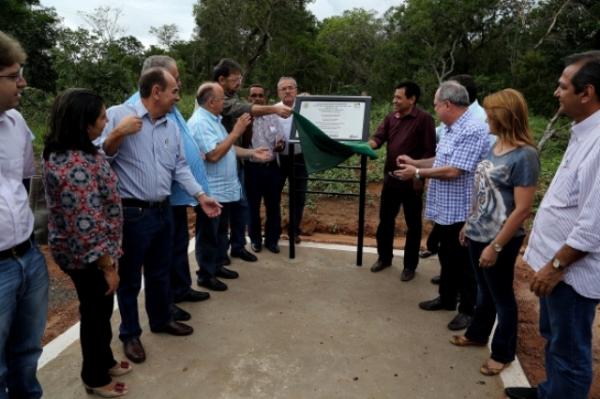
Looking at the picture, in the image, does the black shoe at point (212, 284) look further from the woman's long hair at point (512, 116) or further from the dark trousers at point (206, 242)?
the woman's long hair at point (512, 116)

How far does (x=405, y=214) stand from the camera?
408 cm

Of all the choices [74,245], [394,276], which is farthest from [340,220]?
[74,245]

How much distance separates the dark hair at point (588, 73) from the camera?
72.8 inches

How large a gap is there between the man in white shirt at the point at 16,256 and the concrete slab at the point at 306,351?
54cm

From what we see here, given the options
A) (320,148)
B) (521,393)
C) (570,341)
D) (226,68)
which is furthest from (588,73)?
(226,68)

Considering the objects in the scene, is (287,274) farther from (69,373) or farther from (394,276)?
(69,373)

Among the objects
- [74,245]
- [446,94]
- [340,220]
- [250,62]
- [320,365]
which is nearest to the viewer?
[74,245]

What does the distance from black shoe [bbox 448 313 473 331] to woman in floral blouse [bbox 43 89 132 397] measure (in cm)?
232

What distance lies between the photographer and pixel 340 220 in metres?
6.21

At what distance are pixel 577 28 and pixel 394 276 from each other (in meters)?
17.0

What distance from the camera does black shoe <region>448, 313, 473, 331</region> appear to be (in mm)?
3273

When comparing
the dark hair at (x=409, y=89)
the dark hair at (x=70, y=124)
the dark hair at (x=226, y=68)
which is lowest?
the dark hair at (x=70, y=124)

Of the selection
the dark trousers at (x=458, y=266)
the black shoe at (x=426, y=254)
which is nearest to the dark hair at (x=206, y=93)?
the dark trousers at (x=458, y=266)

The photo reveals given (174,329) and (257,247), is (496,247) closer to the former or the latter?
(174,329)
